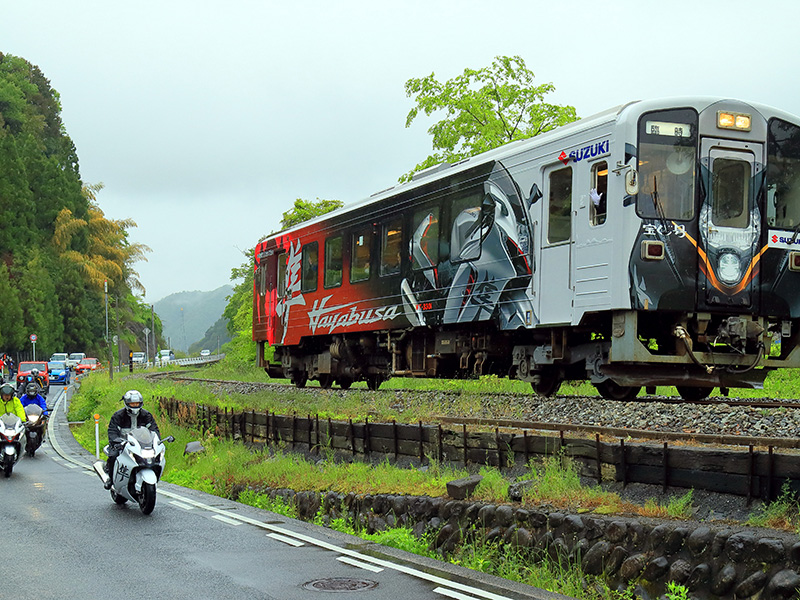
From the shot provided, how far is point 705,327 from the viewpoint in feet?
40.5

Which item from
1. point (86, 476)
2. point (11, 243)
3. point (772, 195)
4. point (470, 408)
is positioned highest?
point (11, 243)

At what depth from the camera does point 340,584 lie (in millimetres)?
7383

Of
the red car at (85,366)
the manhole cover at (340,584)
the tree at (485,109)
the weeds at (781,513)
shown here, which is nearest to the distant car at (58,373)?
the red car at (85,366)

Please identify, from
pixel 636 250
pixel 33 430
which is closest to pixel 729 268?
pixel 636 250

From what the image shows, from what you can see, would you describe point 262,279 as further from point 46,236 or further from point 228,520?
point 46,236

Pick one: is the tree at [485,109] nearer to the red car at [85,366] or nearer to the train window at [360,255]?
the train window at [360,255]

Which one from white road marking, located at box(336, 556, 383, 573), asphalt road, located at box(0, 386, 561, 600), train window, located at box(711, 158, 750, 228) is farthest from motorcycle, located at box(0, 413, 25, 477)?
train window, located at box(711, 158, 750, 228)

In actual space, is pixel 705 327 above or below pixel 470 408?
above

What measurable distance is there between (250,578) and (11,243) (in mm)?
73279

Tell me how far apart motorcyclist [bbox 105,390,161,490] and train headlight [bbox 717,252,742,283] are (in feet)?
24.7

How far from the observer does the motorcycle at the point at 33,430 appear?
57.9ft

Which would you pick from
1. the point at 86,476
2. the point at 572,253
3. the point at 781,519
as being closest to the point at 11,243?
the point at 86,476

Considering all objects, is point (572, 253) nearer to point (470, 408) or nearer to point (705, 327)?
point (705, 327)

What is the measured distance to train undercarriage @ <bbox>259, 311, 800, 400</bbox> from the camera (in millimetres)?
12273
